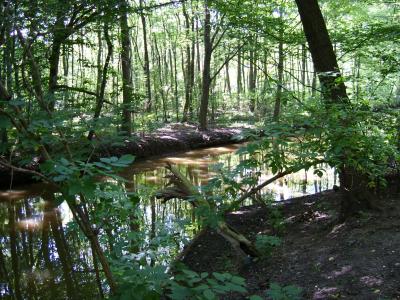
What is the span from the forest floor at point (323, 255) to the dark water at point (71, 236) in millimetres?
769

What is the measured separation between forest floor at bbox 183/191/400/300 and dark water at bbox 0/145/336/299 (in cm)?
77

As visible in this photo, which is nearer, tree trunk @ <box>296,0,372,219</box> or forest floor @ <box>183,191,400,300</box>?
forest floor @ <box>183,191,400,300</box>

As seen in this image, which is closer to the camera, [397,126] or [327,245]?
[397,126]

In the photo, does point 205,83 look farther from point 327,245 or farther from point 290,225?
point 327,245

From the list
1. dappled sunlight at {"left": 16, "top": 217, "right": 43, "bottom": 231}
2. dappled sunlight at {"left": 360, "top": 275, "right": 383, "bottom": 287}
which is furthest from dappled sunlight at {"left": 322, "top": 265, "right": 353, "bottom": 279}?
dappled sunlight at {"left": 16, "top": 217, "right": 43, "bottom": 231}

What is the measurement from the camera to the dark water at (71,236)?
13.3 feet

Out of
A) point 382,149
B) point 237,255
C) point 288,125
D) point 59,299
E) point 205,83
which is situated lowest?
point 59,299

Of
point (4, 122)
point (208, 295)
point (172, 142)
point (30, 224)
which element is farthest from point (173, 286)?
point (172, 142)

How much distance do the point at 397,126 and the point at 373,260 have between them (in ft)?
4.70

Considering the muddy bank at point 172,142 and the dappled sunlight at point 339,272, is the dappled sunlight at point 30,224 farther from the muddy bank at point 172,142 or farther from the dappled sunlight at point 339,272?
the dappled sunlight at point 339,272

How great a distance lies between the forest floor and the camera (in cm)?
386

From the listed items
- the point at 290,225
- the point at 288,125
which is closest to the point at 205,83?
the point at 290,225

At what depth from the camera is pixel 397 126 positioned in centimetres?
407

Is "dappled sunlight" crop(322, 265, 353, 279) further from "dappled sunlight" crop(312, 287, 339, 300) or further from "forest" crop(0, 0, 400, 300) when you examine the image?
"dappled sunlight" crop(312, 287, 339, 300)
